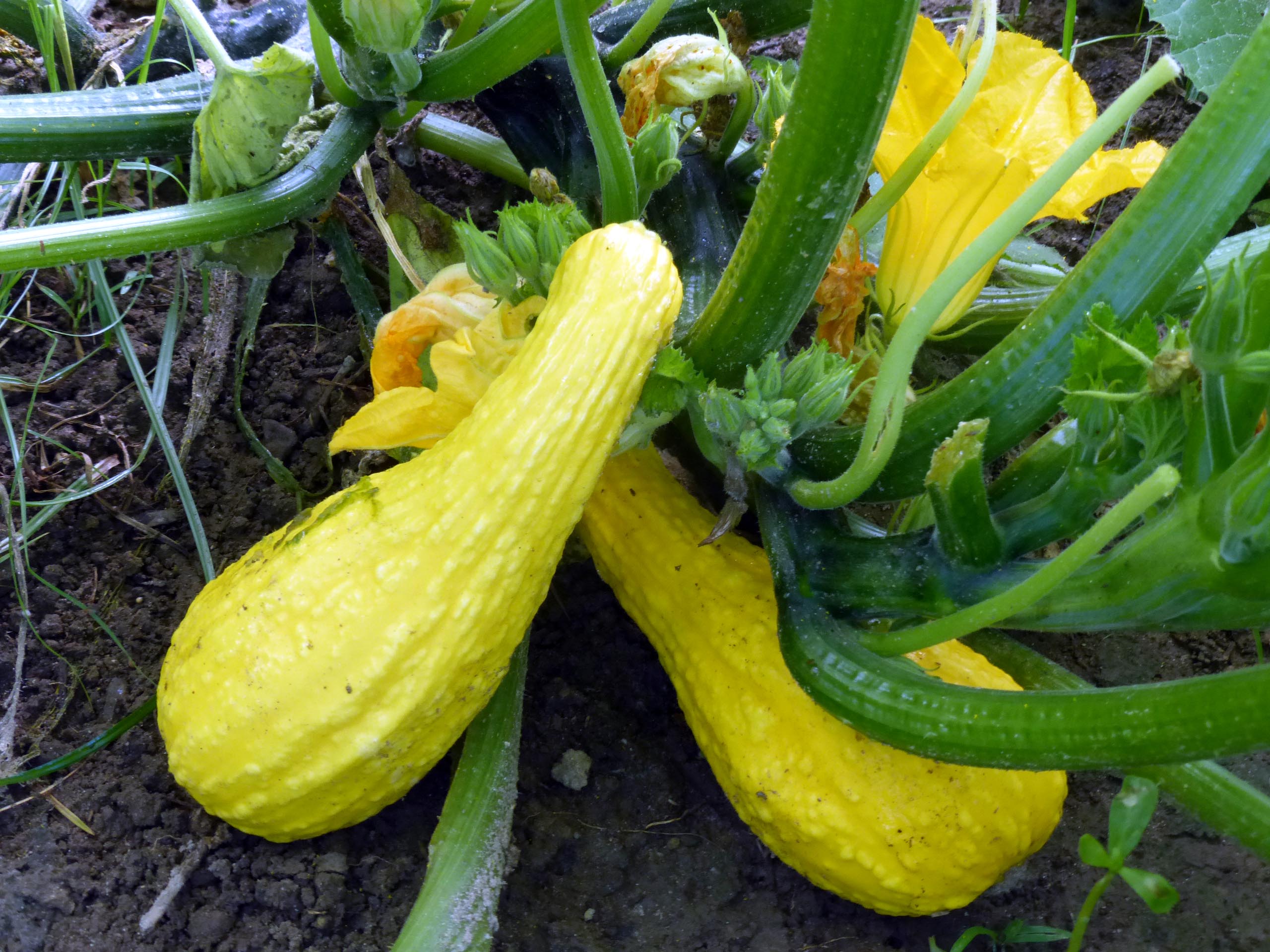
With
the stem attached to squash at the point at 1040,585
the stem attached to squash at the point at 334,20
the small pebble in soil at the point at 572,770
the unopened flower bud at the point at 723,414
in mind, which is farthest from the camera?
the small pebble in soil at the point at 572,770

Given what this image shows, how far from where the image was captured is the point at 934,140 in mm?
1021

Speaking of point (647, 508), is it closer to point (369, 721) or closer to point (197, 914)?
point (369, 721)

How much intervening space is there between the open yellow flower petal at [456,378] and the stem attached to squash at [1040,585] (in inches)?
18.9

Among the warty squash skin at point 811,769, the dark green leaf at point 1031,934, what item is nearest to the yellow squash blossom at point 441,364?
the warty squash skin at point 811,769

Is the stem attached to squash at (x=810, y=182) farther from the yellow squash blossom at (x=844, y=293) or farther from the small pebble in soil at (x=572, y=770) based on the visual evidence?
the small pebble in soil at (x=572, y=770)

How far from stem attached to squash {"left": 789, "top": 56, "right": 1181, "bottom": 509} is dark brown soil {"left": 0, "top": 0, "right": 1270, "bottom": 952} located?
0.57 m

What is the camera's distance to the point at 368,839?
1234mm

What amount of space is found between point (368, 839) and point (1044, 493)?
2.86 feet

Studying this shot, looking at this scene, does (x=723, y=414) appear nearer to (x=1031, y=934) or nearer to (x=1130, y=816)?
(x=1130, y=816)

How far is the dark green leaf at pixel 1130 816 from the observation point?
871 millimetres

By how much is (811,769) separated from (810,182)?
1.93 ft

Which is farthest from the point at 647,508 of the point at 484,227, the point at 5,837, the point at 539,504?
the point at 5,837

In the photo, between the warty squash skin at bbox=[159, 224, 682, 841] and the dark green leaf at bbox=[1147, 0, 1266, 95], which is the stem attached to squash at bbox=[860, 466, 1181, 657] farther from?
the dark green leaf at bbox=[1147, 0, 1266, 95]

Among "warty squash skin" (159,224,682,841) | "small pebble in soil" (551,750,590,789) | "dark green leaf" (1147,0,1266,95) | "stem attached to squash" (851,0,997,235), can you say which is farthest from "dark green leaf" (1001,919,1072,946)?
"dark green leaf" (1147,0,1266,95)
